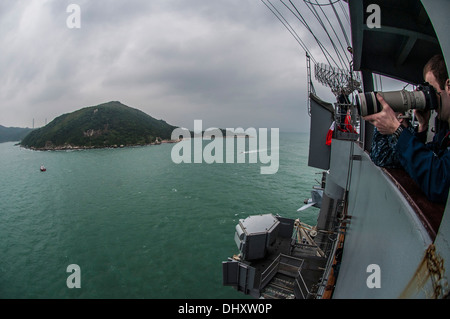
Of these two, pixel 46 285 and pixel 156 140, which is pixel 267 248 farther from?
pixel 156 140

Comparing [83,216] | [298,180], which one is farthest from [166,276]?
[298,180]

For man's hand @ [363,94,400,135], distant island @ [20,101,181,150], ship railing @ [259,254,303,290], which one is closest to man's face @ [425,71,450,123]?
man's hand @ [363,94,400,135]

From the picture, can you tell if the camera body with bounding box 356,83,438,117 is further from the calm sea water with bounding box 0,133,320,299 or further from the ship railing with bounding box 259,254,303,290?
the calm sea water with bounding box 0,133,320,299

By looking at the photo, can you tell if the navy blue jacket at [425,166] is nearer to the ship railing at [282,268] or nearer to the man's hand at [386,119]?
the man's hand at [386,119]

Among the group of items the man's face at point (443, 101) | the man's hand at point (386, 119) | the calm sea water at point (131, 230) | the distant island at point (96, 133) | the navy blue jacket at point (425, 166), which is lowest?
the calm sea water at point (131, 230)

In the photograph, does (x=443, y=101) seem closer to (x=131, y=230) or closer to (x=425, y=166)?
(x=425, y=166)

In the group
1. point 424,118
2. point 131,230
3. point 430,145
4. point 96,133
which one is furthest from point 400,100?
point 96,133

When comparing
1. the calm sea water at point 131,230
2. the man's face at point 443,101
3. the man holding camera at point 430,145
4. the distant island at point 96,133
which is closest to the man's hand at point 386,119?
the man holding camera at point 430,145
